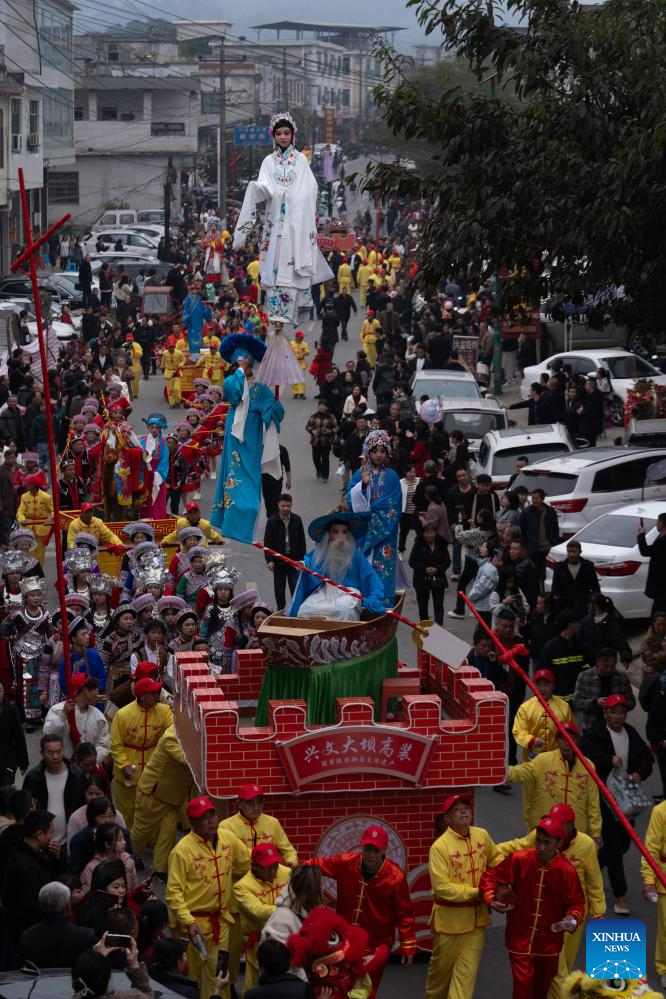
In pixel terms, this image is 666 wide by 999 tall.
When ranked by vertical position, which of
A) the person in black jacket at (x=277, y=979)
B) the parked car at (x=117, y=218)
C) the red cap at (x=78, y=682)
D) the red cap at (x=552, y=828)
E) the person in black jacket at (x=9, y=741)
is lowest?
the person in black jacket at (x=9, y=741)

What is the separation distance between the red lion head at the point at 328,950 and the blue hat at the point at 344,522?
3.59 metres

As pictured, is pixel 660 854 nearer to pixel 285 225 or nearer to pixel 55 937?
pixel 55 937

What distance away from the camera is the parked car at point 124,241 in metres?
56.5

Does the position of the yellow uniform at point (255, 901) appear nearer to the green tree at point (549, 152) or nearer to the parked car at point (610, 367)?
the green tree at point (549, 152)

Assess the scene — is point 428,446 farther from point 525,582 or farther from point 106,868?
point 106,868

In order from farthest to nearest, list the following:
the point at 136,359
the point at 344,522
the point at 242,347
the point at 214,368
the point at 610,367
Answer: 1. the point at 136,359
2. the point at 610,367
3. the point at 214,368
4. the point at 242,347
5. the point at 344,522

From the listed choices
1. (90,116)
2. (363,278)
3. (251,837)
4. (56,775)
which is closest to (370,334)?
(363,278)

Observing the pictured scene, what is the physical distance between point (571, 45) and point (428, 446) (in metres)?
6.29

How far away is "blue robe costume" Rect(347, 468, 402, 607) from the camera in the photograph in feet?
41.2

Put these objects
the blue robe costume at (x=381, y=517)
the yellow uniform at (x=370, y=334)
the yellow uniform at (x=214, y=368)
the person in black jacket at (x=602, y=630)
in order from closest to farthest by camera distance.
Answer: the blue robe costume at (x=381, y=517), the person in black jacket at (x=602, y=630), the yellow uniform at (x=214, y=368), the yellow uniform at (x=370, y=334)

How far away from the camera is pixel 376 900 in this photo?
8883 millimetres

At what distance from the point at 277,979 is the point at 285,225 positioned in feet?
30.2

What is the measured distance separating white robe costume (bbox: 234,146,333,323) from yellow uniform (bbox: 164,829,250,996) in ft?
23.2

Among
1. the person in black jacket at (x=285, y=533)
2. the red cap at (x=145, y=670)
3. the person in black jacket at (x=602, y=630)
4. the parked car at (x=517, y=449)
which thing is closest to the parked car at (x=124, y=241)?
the parked car at (x=517, y=449)
